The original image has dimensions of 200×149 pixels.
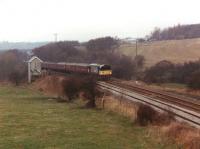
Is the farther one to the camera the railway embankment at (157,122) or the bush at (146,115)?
the bush at (146,115)

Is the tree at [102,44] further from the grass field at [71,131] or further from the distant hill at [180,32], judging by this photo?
the grass field at [71,131]

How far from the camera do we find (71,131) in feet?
92.2

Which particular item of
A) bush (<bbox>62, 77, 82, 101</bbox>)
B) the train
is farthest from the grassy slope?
bush (<bbox>62, 77, 82, 101</bbox>)

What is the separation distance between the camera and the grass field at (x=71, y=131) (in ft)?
77.1

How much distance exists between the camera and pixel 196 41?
386 feet

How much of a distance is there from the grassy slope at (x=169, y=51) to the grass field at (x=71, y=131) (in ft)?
199

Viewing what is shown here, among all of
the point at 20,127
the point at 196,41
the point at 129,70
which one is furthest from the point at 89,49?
the point at 20,127

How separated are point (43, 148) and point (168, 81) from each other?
157ft

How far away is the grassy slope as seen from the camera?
100562 mm

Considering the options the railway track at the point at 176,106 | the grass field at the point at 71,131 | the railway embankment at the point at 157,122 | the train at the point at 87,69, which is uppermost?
the train at the point at 87,69

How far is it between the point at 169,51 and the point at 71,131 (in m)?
86.1

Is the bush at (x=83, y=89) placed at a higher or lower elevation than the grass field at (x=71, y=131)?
higher

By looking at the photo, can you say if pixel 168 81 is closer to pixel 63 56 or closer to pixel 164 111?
pixel 164 111

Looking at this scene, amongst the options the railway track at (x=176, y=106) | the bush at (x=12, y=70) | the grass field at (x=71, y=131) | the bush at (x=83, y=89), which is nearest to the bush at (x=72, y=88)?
the bush at (x=83, y=89)
